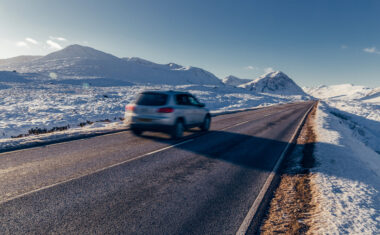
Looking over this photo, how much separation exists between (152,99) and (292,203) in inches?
231

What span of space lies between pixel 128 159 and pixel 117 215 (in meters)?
2.67

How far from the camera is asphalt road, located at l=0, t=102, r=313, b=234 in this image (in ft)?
9.38

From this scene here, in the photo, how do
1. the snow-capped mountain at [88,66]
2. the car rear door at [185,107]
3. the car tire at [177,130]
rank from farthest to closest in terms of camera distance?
the snow-capped mountain at [88,66] < the car rear door at [185,107] < the car tire at [177,130]

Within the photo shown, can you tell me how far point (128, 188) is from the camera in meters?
3.92

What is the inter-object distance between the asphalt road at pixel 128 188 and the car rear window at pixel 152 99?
184cm

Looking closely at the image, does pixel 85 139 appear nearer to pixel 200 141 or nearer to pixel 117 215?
pixel 200 141

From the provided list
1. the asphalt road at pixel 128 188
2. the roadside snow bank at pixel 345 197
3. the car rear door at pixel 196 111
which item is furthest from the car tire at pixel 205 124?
the roadside snow bank at pixel 345 197

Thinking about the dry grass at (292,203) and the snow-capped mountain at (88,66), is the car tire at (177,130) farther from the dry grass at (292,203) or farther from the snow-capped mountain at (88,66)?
the snow-capped mountain at (88,66)

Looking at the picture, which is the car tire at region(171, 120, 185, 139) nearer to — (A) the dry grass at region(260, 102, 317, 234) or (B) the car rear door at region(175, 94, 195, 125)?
(B) the car rear door at region(175, 94, 195, 125)

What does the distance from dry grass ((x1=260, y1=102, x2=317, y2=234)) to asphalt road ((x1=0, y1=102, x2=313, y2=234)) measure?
0.40 meters

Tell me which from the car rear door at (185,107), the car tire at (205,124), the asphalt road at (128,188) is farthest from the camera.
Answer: the car tire at (205,124)

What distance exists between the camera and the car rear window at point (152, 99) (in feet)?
26.0

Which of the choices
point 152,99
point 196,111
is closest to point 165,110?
point 152,99

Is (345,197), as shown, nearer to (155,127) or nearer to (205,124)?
(155,127)
